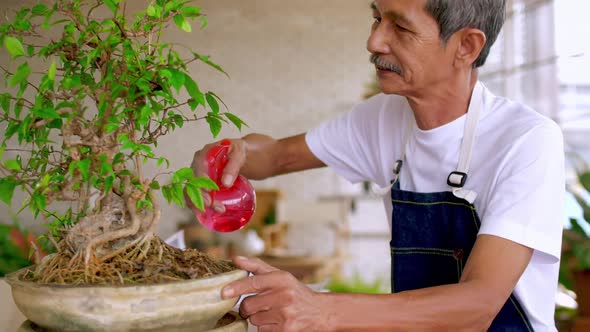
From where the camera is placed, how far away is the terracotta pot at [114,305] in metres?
0.80

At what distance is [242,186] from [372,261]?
19.0 ft

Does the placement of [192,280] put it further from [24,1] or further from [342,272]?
[342,272]

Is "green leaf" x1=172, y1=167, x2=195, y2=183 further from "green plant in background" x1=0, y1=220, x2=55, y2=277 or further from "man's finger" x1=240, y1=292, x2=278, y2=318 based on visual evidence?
"green plant in background" x1=0, y1=220, x2=55, y2=277

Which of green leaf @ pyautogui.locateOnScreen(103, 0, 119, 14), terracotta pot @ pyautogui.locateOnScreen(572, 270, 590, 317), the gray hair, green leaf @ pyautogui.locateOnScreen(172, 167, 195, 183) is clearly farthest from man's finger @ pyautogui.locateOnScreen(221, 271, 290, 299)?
terracotta pot @ pyautogui.locateOnScreen(572, 270, 590, 317)

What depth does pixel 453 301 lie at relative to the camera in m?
1.12

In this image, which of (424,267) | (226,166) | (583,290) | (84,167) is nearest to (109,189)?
(84,167)

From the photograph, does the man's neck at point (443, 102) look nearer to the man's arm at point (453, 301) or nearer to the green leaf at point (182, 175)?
the man's arm at point (453, 301)

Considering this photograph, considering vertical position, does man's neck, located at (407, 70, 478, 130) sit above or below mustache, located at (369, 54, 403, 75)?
below

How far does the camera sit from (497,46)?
15.9ft

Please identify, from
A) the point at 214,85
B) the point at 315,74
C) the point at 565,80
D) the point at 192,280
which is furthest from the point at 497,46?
the point at 192,280

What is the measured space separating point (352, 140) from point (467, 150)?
37cm

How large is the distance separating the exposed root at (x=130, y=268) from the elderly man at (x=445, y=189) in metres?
0.07

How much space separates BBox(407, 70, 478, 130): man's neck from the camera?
1396mm

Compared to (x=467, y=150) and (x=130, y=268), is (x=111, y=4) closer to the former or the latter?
(x=130, y=268)
